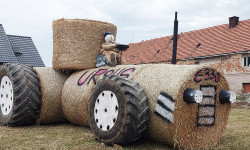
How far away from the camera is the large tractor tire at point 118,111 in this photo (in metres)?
3.83

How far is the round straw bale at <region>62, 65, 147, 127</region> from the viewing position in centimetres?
513

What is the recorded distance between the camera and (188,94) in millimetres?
3754

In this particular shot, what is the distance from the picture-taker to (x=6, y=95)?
6387 millimetres

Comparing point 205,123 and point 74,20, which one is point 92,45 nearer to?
point 74,20

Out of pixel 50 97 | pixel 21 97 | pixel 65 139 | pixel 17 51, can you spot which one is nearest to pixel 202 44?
pixel 17 51

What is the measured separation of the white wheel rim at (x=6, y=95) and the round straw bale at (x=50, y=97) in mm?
687

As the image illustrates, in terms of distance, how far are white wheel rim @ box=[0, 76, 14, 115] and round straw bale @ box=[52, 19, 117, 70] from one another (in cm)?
128

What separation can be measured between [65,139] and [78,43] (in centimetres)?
229

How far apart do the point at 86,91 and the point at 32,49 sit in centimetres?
2236

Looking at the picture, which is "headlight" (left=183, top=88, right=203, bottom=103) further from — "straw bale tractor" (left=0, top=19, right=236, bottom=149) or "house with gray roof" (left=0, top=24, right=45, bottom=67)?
"house with gray roof" (left=0, top=24, right=45, bottom=67)

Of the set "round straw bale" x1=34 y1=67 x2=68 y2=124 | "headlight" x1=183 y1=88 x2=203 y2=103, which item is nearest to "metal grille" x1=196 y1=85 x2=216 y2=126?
"headlight" x1=183 y1=88 x2=203 y2=103

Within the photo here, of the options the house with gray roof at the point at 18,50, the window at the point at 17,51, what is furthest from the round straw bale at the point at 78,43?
the window at the point at 17,51

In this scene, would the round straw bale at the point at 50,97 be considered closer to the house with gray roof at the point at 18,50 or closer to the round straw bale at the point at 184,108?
the round straw bale at the point at 184,108

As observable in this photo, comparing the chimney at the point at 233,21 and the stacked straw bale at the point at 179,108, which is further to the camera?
the chimney at the point at 233,21
